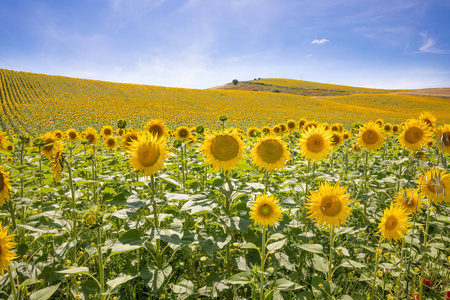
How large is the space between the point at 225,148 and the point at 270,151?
0.50 metres

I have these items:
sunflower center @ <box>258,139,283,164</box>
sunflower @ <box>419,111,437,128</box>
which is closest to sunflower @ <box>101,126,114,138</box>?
sunflower center @ <box>258,139,283,164</box>

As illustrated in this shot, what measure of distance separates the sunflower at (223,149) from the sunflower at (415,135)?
259cm

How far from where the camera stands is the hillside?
15117 mm

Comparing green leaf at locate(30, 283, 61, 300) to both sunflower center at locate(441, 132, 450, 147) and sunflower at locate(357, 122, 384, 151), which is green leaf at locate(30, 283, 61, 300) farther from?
sunflower at locate(357, 122, 384, 151)

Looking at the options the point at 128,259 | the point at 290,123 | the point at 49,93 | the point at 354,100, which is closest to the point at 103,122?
the point at 290,123

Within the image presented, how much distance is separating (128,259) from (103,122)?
1365 cm

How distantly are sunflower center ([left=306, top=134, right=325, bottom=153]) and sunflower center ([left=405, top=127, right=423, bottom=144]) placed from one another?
1577mm

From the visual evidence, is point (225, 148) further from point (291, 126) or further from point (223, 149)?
point (291, 126)

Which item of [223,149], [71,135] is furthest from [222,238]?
[71,135]

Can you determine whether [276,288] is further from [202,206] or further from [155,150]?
[155,150]

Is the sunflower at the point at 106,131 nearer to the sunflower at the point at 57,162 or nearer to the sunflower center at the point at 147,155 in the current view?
the sunflower at the point at 57,162

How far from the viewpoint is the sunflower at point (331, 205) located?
6.83 ft

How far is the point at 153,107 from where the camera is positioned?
24.6m

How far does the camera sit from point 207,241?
2.11 meters
